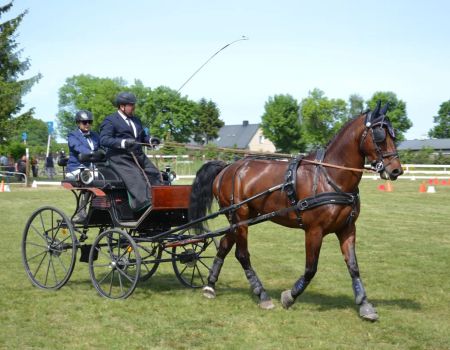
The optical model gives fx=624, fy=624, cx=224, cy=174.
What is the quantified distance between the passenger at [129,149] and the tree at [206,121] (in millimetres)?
85248

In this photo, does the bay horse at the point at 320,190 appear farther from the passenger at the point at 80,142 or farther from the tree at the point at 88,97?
the tree at the point at 88,97

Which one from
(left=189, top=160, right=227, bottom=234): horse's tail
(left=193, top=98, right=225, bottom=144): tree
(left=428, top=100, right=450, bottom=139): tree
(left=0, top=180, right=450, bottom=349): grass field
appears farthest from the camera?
(left=428, top=100, right=450, bottom=139): tree

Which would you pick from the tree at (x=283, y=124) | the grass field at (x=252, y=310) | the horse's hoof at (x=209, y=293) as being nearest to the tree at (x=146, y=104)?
the tree at (x=283, y=124)

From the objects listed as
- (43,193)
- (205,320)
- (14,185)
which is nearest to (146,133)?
(205,320)

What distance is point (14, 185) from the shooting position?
112ft

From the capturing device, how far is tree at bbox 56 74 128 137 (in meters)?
83.8

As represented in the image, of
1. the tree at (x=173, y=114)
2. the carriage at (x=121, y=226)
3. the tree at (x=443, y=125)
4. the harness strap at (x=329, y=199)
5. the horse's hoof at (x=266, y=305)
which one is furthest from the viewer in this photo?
the tree at (x=443, y=125)

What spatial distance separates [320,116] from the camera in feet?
270

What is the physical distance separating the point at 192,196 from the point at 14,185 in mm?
27992

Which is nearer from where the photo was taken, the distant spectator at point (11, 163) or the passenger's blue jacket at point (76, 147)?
the passenger's blue jacket at point (76, 147)

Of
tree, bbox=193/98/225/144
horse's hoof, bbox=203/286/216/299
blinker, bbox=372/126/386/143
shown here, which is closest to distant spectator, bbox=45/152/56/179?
horse's hoof, bbox=203/286/216/299

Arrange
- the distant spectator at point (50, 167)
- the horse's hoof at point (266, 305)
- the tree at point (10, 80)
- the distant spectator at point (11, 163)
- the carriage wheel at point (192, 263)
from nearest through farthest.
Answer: the horse's hoof at point (266, 305) → the carriage wheel at point (192, 263) → the tree at point (10, 80) → the distant spectator at point (11, 163) → the distant spectator at point (50, 167)

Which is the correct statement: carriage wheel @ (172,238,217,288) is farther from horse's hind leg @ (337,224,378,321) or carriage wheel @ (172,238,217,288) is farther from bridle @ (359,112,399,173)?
bridle @ (359,112,399,173)

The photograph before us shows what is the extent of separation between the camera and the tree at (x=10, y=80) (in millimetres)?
35812
